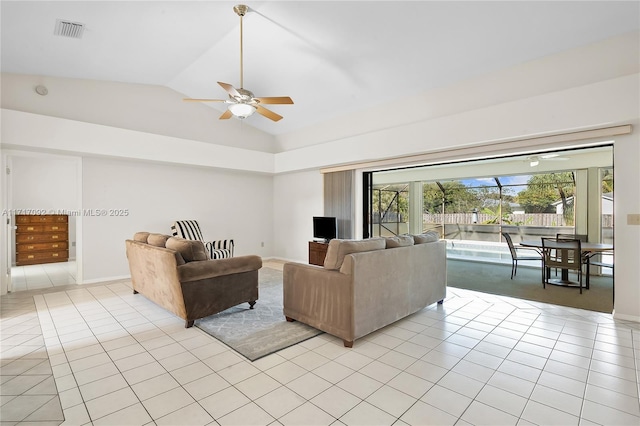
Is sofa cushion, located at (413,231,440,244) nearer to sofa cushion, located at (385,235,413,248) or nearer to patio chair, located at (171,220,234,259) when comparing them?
sofa cushion, located at (385,235,413,248)

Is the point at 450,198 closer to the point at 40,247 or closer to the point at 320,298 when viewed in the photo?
the point at 320,298

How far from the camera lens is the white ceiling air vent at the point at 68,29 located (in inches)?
135

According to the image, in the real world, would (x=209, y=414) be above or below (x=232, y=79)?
below

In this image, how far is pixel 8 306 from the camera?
3.96 meters

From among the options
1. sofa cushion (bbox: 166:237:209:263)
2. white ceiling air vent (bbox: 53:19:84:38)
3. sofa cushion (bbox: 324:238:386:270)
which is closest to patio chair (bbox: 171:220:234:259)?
sofa cushion (bbox: 166:237:209:263)

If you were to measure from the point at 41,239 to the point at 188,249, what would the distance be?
6051mm

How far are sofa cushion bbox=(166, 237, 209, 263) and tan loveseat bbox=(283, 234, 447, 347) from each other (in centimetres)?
98

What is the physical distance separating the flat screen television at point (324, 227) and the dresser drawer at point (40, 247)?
6.01 m

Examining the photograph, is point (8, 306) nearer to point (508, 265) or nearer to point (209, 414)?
point (209, 414)

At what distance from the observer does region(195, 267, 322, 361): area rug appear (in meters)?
2.77

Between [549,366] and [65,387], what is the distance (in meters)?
3.61

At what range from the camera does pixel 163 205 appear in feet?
19.6

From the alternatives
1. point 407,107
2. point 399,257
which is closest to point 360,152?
point 407,107

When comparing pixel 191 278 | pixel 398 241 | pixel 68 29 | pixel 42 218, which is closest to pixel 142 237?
pixel 191 278
